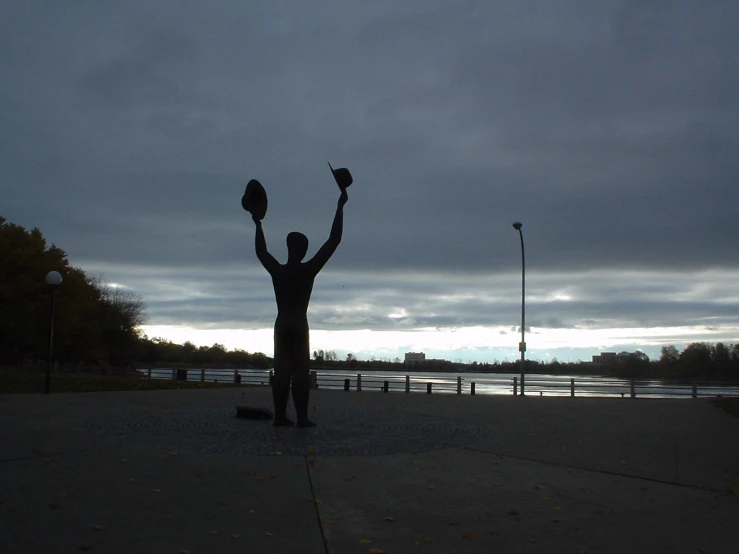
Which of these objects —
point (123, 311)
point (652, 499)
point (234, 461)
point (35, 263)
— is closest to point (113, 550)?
point (234, 461)

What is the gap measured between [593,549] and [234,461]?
463 centimetres

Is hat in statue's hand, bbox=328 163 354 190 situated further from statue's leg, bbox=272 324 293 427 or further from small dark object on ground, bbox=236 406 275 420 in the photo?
small dark object on ground, bbox=236 406 275 420

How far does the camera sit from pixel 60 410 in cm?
1324

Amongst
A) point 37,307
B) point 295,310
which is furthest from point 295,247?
point 37,307

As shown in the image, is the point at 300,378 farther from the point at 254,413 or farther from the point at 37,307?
the point at 37,307

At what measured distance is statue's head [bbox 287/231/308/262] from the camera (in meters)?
12.2

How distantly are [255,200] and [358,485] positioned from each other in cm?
681

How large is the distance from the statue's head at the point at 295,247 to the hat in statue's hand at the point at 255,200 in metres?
0.82

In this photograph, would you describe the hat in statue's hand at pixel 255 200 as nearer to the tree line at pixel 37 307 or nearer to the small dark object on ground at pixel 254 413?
the small dark object on ground at pixel 254 413

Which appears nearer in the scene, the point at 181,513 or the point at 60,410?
the point at 181,513

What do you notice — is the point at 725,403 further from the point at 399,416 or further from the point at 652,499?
the point at 652,499

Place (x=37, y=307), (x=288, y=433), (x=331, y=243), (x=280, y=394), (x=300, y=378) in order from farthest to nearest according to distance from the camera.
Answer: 1. (x=37, y=307)
2. (x=331, y=243)
3. (x=280, y=394)
4. (x=300, y=378)
5. (x=288, y=433)

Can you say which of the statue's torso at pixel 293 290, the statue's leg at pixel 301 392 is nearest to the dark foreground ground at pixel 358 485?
the statue's leg at pixel 301 392

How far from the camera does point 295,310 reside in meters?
11.9
